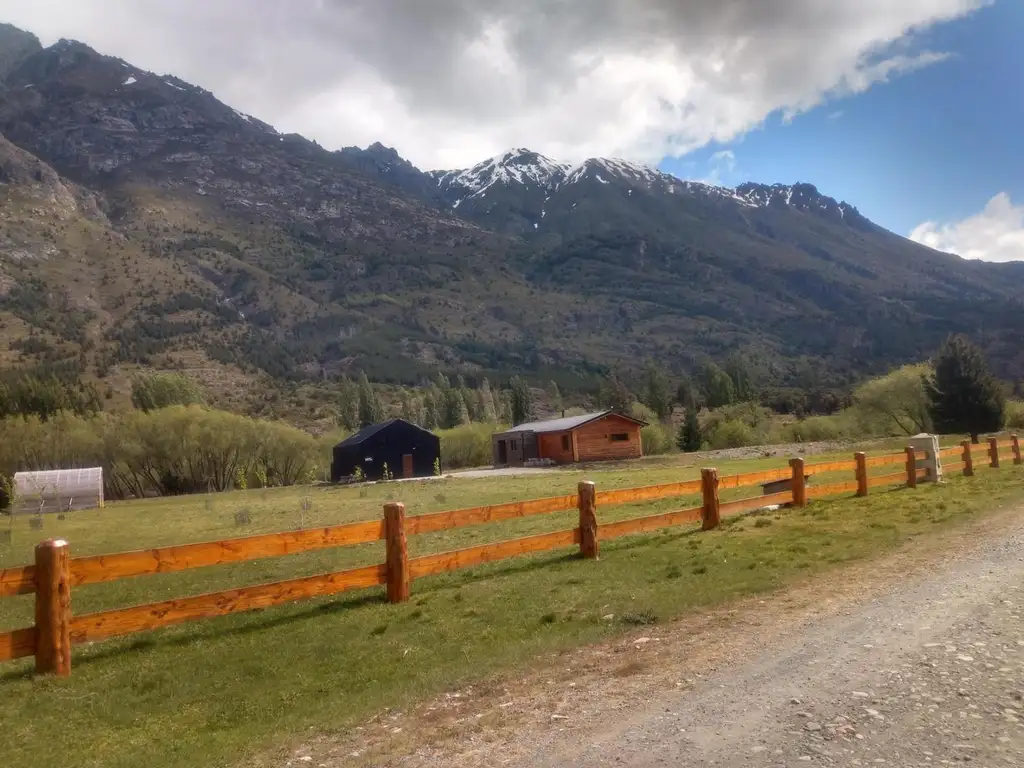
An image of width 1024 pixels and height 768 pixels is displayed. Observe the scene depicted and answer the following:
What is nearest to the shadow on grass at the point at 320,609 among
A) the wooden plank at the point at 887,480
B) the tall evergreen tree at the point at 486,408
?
the wooden plank at the point at 887,480

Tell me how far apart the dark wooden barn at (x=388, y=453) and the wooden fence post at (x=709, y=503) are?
45.7 m

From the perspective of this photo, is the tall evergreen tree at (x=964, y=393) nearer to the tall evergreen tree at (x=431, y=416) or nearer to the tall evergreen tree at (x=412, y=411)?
the tall evergreen tree at (x=431, y=416)

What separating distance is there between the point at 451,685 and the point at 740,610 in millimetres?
3531

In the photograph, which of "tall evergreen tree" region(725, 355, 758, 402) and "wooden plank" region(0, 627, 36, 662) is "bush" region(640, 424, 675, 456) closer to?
"tall evergreen tree" region(725, 355, 758, 402)

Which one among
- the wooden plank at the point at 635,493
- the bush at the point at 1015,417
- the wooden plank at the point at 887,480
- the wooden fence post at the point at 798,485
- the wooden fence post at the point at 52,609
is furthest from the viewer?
the bush at the point at 1015,417

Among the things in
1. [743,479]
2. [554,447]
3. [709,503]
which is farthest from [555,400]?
[709,503]

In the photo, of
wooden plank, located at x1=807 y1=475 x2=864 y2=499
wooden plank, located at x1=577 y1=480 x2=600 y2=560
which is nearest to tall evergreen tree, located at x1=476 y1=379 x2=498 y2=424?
wooden plank, located at x1=807 y1=475 x2=864 y2=499

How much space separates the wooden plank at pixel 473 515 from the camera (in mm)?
8828

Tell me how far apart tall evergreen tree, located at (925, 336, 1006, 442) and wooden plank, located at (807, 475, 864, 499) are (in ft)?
134

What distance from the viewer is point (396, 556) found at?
8.61m

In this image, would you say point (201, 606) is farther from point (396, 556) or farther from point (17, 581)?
point (396, 556)

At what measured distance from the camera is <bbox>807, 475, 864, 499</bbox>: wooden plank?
1610cm

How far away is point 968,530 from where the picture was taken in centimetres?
1162

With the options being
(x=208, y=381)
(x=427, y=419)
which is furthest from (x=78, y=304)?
(x=427, y=419)
